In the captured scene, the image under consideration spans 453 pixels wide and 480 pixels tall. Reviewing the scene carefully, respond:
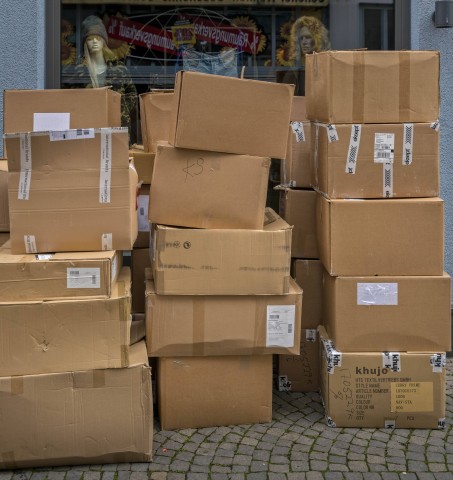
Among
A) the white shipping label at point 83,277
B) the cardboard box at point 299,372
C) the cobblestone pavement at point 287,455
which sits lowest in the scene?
the cobblestone pavement at point 287,455

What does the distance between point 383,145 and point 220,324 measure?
1.23 meters

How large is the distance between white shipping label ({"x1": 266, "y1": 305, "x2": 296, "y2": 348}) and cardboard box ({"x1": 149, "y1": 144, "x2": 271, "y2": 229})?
462 mm

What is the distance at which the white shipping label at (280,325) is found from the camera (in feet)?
12.7

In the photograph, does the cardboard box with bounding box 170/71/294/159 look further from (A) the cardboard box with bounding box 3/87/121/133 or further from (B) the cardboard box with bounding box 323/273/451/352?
(B) the cardboard box with bounding box 323/273/451/352

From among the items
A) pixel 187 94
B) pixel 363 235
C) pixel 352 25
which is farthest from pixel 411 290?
pixel 352 25

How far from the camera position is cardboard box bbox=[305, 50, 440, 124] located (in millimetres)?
3766

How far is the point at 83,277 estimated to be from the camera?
3438mm

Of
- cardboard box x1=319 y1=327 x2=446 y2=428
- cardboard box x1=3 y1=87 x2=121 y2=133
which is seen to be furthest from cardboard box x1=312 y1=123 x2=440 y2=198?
cardboard box x1=3 y1=87 x2=121 y2=133

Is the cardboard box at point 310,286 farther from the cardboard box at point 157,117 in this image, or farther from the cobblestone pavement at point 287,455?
the cardboard box at point 157,117

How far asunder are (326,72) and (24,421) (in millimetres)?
2255

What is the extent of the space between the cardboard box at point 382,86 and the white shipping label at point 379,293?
839 mm

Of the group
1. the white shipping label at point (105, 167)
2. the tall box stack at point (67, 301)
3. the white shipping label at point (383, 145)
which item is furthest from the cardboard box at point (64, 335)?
the white shipping label at point (383, 145)

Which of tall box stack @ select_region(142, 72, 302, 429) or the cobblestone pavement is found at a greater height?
tall box stack @ select_region(142, 72, 302, 429)

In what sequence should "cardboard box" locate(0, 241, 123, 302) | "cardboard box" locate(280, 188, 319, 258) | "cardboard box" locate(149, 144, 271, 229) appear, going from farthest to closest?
1. "cardboard box" locate(280, 188, 319, 258)
2. "cardboard box" locate(149, 144, 271, 229)
3. "cardboard box" locate(0, 241, 123, 302)
